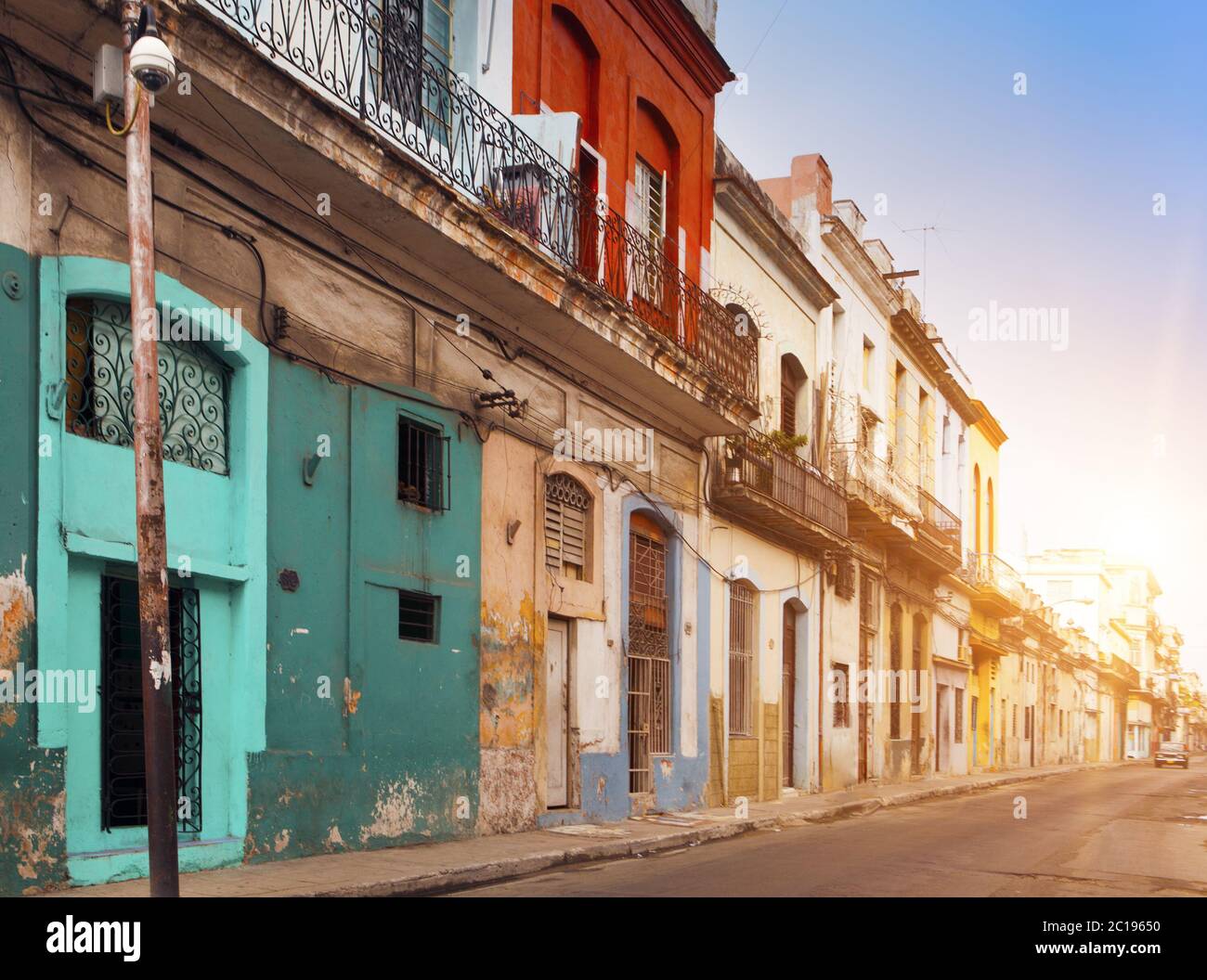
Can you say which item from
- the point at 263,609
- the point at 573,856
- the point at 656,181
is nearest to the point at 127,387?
the point at 263,609

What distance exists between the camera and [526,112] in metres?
13.8

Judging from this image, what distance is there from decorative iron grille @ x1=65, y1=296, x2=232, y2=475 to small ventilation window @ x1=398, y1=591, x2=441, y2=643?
245cm

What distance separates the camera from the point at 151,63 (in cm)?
682

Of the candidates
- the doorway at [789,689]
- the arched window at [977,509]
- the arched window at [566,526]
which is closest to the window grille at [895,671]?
the doorway at [789,689]

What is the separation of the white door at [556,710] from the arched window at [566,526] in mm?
666

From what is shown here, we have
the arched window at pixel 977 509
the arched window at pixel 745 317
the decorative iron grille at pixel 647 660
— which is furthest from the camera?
the arched window at pixel 977 509

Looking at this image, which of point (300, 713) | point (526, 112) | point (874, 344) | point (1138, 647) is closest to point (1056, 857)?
point (300, 713)

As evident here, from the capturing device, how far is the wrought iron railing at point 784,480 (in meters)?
18.6

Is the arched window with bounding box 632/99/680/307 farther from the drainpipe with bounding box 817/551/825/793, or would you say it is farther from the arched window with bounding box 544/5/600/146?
the drainpipe with bounding box 817/551/825/793

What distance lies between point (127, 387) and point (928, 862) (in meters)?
7.44

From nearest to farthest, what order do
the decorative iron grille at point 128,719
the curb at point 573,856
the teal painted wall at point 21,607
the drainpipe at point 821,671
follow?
the teal painted wall at point 21,607, the decorative iron grille at point 128,719, the curb at point 573,856, the drainpipe at point 821,671

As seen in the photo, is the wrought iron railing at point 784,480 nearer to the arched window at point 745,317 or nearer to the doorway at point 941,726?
the arched window at point 745,317

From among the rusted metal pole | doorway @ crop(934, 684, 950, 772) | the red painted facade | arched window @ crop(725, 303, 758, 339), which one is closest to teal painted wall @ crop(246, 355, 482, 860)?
the rusted metal pole
